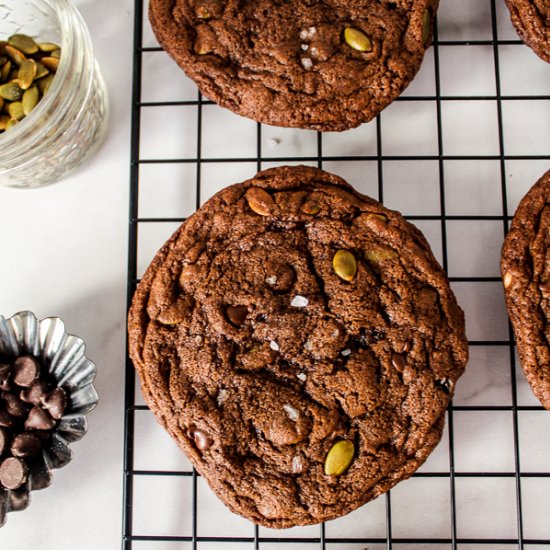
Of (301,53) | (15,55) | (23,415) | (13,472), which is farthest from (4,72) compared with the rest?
(13,472)

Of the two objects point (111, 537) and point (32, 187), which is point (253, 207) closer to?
point (32, 187)

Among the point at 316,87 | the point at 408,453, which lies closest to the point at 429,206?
the point at 316,87

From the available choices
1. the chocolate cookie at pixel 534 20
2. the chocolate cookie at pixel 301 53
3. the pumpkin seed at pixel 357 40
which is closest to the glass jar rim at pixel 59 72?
the chocolate cookie at pixel 301 53

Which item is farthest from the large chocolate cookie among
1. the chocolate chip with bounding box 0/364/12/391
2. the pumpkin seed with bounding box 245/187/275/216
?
the chocolate chip with bounding box 0/364/12/391

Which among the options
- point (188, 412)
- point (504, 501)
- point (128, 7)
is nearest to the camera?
point (188, 412)

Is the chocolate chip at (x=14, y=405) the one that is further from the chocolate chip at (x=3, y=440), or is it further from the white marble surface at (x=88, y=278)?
the white marble surface at (x=88, y=278)

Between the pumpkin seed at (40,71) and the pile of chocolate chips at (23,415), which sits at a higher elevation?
the pumpkin seed at (40,71)
